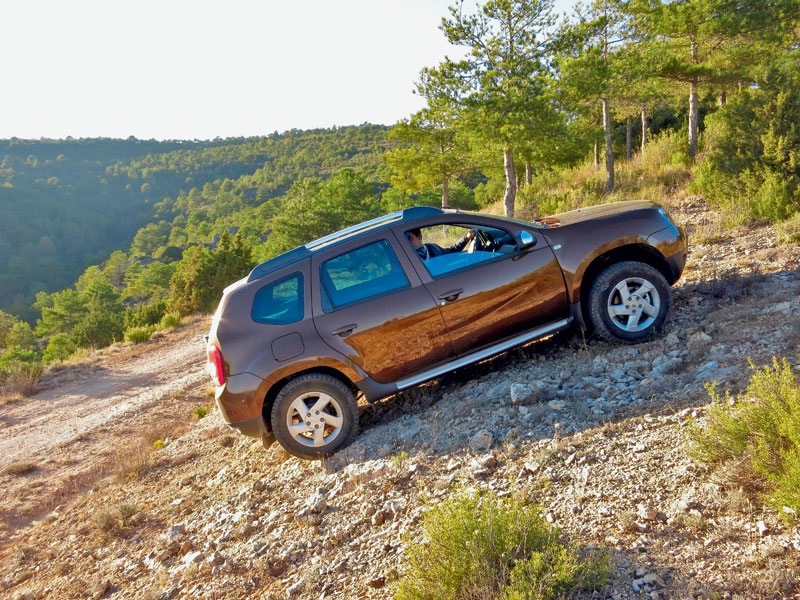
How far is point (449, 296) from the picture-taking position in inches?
191

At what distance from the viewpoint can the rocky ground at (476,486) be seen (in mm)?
2658

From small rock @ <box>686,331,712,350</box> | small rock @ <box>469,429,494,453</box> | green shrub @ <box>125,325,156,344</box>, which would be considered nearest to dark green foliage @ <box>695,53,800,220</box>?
small rock @ <box>686,331,712,350</box>

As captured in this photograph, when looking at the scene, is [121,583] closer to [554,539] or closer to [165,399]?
[554,539]

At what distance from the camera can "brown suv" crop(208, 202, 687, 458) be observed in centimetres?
466

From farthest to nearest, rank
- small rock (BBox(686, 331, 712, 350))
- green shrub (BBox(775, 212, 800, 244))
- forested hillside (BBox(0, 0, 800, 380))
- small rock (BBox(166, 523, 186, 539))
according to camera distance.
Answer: forested hillside (BBox(0, 0, 800, 380)) < green shrub (BBox(775, 212, 800, 244)) < small rock (BBox(686, 331, 712, 350)) < small rock (BBox(166, 523, 186, 539))

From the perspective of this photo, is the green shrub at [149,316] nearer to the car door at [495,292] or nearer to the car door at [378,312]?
the car door at [378,312]

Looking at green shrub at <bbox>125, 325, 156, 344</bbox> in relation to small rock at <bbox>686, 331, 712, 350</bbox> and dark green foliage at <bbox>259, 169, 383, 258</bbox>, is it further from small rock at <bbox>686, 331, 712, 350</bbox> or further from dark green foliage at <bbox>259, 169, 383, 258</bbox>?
dark green foliage at <bbox>259, 169, 383, 258</bbox>

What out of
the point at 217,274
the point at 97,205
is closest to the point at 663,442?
the point at 217,274

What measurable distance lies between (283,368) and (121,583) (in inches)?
78.4

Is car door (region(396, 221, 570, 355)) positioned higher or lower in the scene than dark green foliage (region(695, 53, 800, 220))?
lower

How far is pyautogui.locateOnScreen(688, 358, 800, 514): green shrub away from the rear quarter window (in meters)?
3.15

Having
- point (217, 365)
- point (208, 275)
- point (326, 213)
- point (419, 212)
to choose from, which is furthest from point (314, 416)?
point (326, 213)

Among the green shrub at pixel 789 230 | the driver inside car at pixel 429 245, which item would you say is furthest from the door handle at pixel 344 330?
the green shrub at pixel 789 230

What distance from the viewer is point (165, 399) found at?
9.90m
